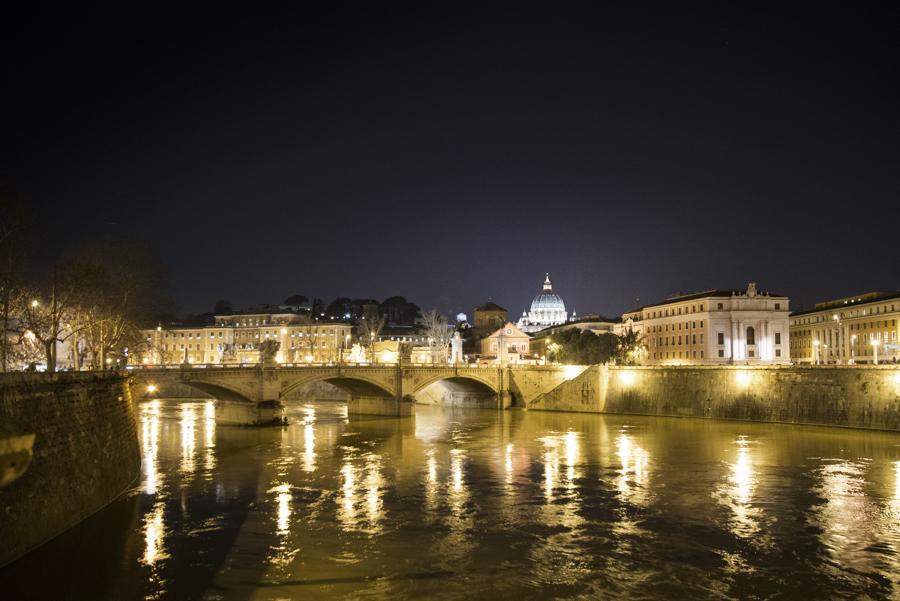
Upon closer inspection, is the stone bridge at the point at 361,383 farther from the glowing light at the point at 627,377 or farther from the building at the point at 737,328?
the building at the point at 737,328

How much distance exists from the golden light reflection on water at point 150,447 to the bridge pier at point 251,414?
5.76 meters

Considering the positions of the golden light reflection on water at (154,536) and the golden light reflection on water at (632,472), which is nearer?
the golden light reflection on water at (154,536)

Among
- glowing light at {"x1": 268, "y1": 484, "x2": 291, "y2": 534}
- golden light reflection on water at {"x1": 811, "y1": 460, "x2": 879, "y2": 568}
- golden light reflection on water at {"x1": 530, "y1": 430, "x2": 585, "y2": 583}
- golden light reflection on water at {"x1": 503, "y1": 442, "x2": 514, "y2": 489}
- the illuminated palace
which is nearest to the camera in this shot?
golden light reflection on water at {"x1": 530, "y1": 430, "x2": 585, "y2": 583}

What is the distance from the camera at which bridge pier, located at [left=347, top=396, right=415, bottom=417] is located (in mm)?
81188

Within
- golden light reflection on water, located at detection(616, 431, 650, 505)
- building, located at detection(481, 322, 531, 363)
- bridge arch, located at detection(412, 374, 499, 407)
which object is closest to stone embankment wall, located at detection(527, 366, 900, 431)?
bridge arch, located at detection(412, 374, 499, 407)

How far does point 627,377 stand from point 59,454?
68.4 m

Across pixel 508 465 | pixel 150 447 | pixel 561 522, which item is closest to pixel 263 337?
pixel 150 447

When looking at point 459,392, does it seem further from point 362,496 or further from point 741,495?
point 741,495

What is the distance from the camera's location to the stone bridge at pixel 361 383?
2594 inches

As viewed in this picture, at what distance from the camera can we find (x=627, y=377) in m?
86.7

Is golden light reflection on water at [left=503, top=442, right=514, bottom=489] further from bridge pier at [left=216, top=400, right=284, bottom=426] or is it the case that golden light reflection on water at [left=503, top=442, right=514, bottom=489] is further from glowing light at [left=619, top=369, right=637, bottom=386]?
glowing light at [left=619, top=369, right=637, bottom=386]

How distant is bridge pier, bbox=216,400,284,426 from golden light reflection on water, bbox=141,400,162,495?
5764mm

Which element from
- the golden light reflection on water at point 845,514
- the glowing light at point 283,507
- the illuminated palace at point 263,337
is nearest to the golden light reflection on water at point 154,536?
the glowing light at point 283,507

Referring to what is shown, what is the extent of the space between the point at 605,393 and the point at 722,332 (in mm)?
34387
